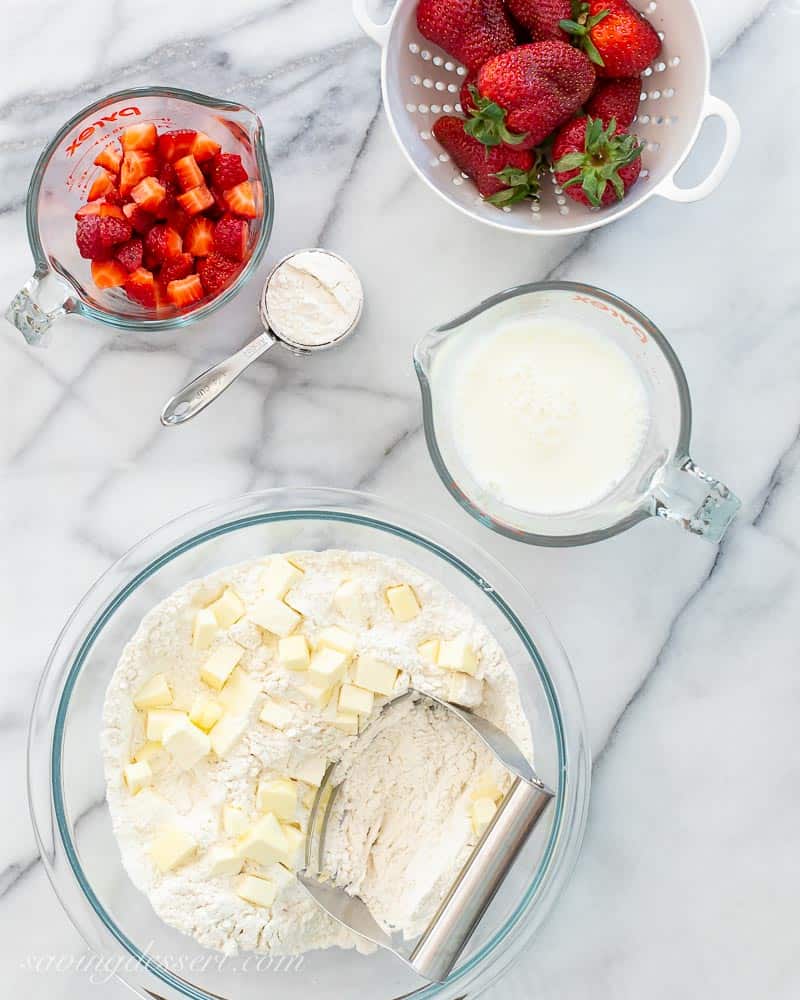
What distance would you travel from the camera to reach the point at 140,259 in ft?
4.46

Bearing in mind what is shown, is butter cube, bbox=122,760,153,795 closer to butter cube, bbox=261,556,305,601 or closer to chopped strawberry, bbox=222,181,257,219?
butter cube, bbox=261,556,305,601

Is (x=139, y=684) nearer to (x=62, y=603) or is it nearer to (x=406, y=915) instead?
(x=62, y=603)

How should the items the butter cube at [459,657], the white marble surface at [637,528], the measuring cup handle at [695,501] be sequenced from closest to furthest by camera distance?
the measuring cup handle at [695,501] → the butter cube at [459,657] → the white marble surface at [637,528]

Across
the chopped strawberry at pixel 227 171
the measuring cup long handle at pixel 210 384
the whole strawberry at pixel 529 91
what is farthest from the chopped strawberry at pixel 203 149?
the whole strawberry at pixel 529 91

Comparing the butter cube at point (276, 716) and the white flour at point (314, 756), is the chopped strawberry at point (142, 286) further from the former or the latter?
the butter cube at point (276, 716)

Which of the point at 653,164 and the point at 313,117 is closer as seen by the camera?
the point at 653,164

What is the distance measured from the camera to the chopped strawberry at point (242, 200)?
1.35 metres

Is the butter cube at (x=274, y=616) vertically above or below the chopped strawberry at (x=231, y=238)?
below

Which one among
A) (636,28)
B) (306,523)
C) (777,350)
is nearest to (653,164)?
(636,28)

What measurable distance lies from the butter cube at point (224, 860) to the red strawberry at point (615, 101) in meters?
1.17

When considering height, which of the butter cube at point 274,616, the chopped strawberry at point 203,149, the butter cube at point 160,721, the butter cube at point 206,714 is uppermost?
the chopped strawberry at point 203,149

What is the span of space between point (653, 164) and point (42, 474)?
1.05 metres

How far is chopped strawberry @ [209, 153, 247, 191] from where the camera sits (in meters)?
1.35

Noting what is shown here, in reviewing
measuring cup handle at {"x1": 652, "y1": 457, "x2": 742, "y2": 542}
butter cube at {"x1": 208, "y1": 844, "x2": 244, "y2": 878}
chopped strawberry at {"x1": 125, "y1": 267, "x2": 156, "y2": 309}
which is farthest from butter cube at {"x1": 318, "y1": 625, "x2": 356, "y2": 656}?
chopped strawberry at {"x1": 125, "y1": 267, "x2": 156, "y2": 309}
